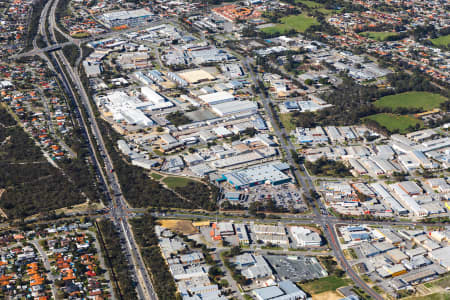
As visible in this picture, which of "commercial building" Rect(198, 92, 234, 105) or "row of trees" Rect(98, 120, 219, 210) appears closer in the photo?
"row of trees" Rect(98, 120, 219, 210)

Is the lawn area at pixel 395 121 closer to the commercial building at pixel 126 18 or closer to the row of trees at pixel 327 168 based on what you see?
the row of trees at pixel 327 168

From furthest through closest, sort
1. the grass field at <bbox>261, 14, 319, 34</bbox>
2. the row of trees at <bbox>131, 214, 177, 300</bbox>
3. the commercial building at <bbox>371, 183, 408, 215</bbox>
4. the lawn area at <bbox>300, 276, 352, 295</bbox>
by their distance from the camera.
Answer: the grass field at <bbox>261, 14, 319, 34</bbox> < the commercial building at <bbox>371, 183, 408, 215</bbox> < the lawn area at <bbox>300, 276, 352, 295</bbox> < the row of trees at <bbox>131, 214, 177, 300</bbox>

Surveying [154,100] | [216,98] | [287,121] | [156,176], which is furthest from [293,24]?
[156,176]

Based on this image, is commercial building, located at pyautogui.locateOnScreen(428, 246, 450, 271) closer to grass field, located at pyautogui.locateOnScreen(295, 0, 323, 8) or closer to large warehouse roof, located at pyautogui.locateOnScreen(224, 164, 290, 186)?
large warehouse roof, located at pyautogui.locateOnScreen(224, 164, 290, 186)

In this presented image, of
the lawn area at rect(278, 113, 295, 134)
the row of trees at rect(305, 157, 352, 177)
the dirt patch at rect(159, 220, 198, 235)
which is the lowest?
the lawn area at rect(278, 113, 295, 134)

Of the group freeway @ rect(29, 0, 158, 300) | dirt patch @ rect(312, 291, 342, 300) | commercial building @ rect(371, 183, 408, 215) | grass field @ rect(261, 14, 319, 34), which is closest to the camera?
dirt patch @ rect(312, 291, 342, 300)

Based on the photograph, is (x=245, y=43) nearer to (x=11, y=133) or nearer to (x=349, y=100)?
(x=349, y=100)

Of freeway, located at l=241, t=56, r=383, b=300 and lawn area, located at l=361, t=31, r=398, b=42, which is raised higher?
freeway, located at l=241, t=56, r=383, b=300

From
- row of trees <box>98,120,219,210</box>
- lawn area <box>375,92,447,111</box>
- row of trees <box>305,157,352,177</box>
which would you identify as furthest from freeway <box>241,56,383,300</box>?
lawn area <box>375,92,447,111</box>

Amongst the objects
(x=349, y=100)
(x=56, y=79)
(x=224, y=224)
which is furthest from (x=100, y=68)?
(x=224, y=224)

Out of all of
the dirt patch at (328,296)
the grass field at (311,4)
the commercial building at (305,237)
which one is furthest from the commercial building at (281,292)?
the grass field at (311,4)
